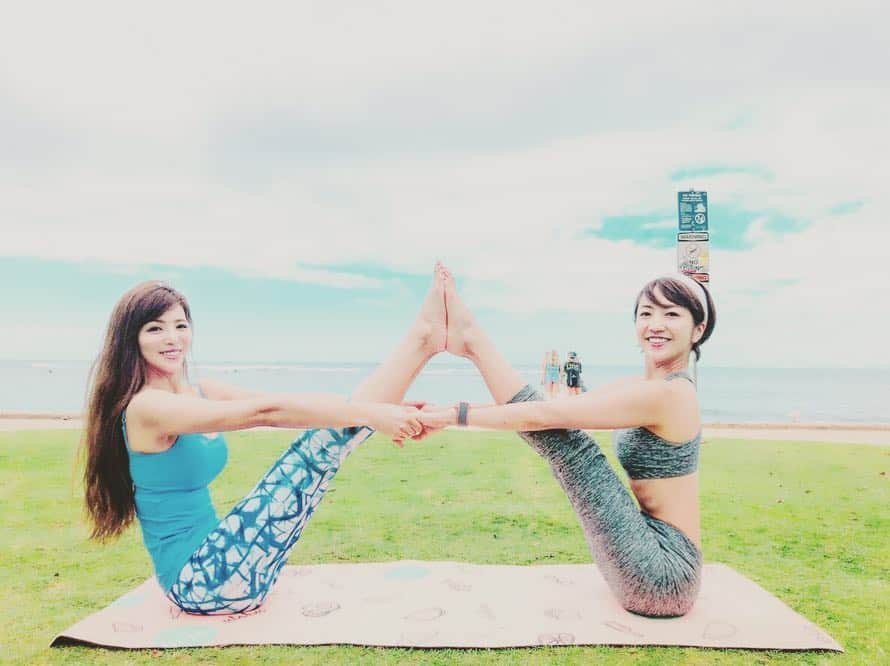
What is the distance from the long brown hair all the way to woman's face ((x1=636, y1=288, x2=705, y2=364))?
211 centimetres

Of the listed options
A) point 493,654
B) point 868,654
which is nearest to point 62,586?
point 493,654

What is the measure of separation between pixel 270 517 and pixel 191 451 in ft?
1.48

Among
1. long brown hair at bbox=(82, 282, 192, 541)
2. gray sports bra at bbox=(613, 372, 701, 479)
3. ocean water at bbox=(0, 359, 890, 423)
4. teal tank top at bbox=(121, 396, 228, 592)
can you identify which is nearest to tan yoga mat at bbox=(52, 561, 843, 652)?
teal tank top at bbox=(121, 396, 228, 592)

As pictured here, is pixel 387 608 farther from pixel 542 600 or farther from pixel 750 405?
pixel 750 405

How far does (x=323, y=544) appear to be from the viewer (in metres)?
4.47

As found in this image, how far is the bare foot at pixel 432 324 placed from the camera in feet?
10.5

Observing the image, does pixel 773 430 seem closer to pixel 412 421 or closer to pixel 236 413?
pixel 412 421

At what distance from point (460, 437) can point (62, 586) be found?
21.0 ft

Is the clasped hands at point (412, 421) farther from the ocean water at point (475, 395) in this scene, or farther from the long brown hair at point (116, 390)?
the ocean water at point (475, 395)

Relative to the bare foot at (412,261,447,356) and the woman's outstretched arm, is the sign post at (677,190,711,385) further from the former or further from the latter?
the woman's outstretched arm

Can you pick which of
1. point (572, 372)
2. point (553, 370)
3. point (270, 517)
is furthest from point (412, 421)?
point (553, 370)

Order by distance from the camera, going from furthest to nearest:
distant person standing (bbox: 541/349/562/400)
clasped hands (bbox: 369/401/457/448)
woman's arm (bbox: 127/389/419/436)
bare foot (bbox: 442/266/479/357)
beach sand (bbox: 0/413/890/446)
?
distant person standing (bbox: 541/349/562/400) → beach sand (bbox: 0/413/890/446) → bare foot (bbox: 442/266/479/357) → clasped hands (bbox: 369/401/457/448) → woman's arm (bbox: 127/389/419/436)

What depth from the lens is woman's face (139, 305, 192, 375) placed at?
2965 millimetres

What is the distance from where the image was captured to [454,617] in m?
3.11
